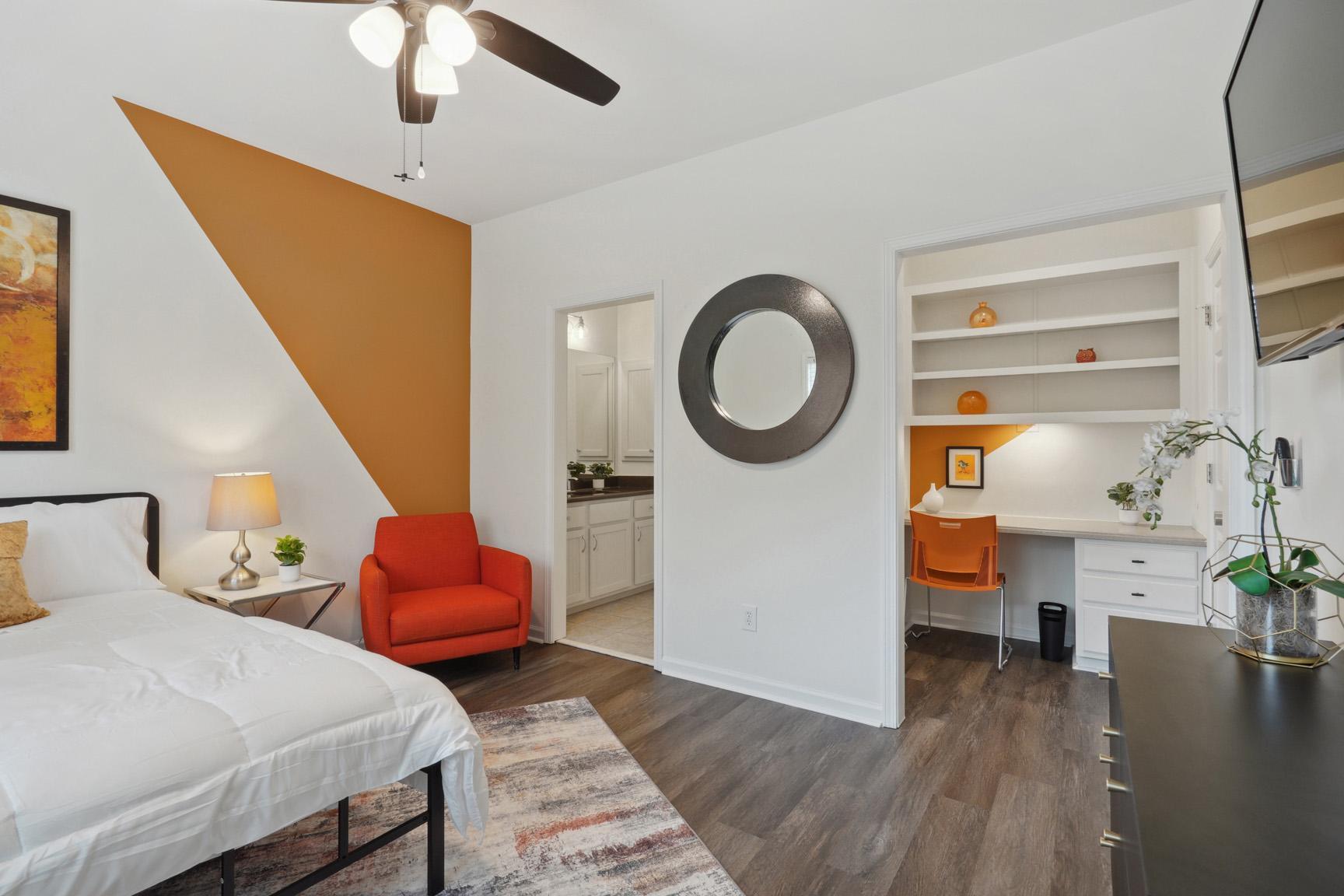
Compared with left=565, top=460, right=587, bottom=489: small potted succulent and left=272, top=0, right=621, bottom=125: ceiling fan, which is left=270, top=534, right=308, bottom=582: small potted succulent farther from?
left=565, top=460, right=587, bottom=489: small potted succulent

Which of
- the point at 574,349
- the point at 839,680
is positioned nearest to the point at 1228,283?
the point at 839,680

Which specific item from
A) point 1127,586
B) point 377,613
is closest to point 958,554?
point 1127,586

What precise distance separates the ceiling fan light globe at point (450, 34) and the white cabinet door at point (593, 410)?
407 cm

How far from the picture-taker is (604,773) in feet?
7.74

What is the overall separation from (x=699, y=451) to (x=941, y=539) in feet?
4.59

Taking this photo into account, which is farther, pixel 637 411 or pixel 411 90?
pixel 637 411

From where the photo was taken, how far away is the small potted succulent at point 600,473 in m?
5.52

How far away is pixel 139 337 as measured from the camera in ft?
9.51

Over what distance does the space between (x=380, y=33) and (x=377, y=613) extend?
7.96ft

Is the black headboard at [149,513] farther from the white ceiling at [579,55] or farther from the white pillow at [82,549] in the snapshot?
the white ceiling at [579,55]

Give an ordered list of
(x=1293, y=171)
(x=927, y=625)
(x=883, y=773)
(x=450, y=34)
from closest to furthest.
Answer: (x=1293, y=171) < (x=450, y=34) < (x=883, y=773) < (x=927, y=625)

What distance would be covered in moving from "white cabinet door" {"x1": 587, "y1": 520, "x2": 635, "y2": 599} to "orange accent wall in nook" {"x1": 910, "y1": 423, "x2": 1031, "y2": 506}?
2.11 m

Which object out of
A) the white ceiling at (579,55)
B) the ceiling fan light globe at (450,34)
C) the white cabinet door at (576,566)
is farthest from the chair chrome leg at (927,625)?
the ceiling fan light globe at (450,34)

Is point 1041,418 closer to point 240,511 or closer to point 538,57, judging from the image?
point 538,57
